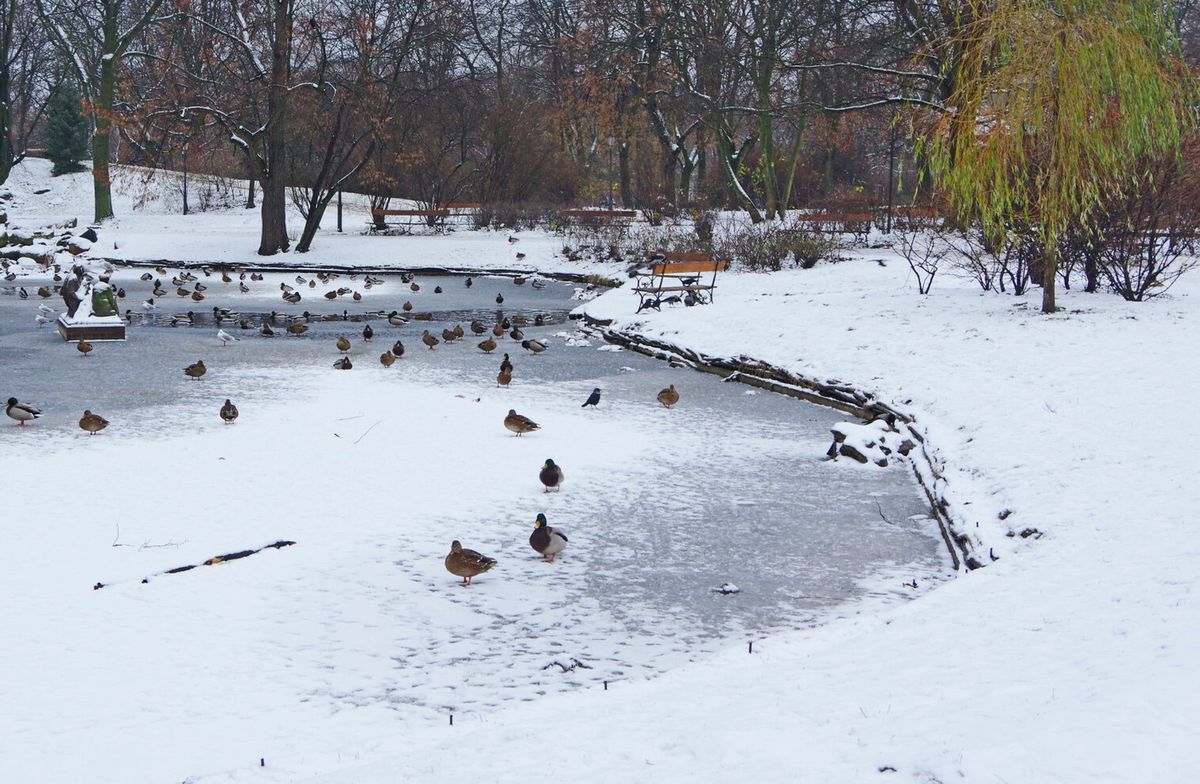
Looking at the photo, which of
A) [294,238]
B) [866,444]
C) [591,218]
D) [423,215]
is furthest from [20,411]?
[423,215]

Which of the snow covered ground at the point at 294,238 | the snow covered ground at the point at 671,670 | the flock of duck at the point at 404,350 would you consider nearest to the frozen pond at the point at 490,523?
the snow covered ground at the point at 671,670

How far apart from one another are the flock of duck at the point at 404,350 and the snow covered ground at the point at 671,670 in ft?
0.85

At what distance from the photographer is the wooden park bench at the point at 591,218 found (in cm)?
4088

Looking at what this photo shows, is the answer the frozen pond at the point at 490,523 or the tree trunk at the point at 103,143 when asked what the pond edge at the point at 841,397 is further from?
the tree trunk at the point at 103,143

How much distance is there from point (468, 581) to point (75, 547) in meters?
2.97

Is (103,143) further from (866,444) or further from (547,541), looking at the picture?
(547,541)

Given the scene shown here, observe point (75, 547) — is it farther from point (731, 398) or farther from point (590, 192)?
point (590, 192)

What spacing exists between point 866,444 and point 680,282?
54.3 ft

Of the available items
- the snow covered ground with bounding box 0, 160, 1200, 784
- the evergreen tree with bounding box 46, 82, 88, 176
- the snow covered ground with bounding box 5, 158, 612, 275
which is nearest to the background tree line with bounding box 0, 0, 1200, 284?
the snow covered ground with bounding box 5, 158, 612, 275

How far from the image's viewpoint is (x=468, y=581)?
7621 millimetres

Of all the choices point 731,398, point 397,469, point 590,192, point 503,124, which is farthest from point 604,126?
point 397,469

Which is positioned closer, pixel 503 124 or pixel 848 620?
pixel 848 620

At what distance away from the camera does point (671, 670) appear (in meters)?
6.17

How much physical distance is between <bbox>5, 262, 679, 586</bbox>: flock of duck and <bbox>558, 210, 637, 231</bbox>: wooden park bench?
7.72m
